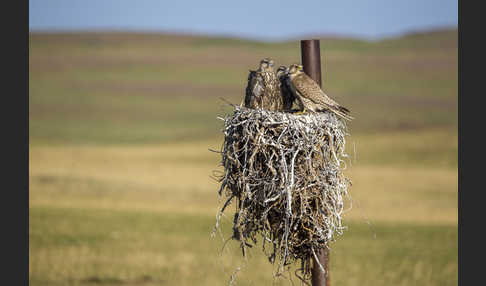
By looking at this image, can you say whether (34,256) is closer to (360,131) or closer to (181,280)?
(181,280)

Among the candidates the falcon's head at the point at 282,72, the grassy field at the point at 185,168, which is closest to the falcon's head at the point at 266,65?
the falcon's head at the point at 282,72

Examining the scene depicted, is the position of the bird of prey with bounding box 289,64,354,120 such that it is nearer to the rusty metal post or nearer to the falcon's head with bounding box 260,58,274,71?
the rusty metal post

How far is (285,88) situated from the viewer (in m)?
8.27

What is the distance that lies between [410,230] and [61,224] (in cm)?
1400

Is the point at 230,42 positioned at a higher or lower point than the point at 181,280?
higher

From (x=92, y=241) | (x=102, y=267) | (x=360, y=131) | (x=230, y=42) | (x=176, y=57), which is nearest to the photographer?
(x=102, y=267)

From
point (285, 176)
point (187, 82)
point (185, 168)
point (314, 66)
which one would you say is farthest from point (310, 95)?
point (187, 82)

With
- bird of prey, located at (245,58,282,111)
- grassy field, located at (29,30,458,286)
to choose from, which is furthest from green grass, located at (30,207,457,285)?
bird of prey, located at (245,58,282,111)

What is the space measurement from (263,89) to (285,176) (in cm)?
128

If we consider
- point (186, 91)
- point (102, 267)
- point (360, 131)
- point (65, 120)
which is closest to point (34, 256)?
point (102, 267)

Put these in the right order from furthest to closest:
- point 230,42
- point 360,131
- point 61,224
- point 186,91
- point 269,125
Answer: point 230,42
point 186,91
point 360,131
point 61,224
point 269,125

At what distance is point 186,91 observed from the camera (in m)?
101

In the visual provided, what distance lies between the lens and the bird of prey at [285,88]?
26.7 feet

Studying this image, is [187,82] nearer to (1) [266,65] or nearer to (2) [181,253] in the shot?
(2) [181,253]
